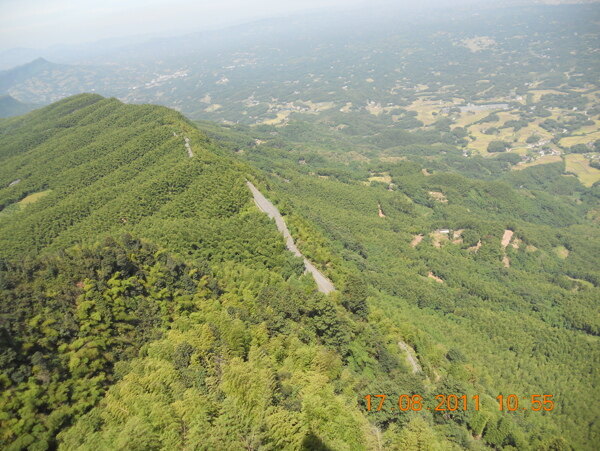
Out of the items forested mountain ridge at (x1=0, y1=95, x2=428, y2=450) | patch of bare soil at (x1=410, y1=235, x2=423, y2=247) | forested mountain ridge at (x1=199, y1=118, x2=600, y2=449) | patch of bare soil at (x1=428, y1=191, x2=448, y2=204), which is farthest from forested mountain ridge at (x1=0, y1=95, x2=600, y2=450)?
patch of bare soil at (x1=428, y1=191, x2=448, y2=204)

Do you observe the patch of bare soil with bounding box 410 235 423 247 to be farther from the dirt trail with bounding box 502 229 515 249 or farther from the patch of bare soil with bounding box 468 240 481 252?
the dirt trail with bounding box 502 229 515 249

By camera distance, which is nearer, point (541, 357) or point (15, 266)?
point (15, 266)

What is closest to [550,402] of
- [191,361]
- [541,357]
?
[541,357]

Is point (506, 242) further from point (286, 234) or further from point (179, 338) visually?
point (179, 338)

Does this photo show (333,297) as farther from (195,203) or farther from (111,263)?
(195,203)

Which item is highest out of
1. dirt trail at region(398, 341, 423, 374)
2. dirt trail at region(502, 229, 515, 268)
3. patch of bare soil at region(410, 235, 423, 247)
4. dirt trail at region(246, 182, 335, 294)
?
dirt trail at region(246, 182, 335, 294)
